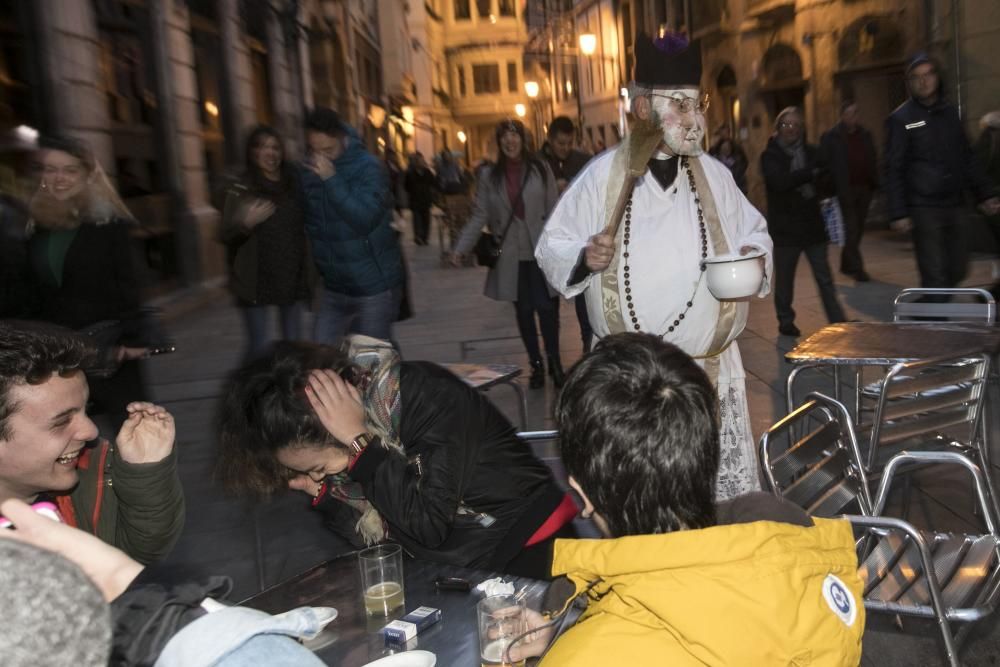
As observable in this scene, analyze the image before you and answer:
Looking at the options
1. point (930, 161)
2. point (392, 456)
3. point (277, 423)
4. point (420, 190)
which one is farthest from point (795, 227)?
point (420, 190)

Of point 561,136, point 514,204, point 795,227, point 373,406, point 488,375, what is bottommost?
point 488,375

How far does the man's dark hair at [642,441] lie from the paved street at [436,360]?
24 cm

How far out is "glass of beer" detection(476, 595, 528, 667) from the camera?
1.93 meters

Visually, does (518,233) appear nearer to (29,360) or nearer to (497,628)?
(29,360)

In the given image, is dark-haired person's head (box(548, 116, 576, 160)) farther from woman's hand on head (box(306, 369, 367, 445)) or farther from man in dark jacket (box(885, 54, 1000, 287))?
woman's hand on head (box(306, 369, 367, 445))

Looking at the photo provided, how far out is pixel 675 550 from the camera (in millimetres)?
1530

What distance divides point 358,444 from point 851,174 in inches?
372

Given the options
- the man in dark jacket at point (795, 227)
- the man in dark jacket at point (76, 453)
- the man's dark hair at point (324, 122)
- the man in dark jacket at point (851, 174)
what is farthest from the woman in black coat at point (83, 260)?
the man in dark jacket at point (851, 174)

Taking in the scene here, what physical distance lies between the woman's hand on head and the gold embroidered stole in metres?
1.16

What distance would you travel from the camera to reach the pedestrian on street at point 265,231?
5723 mm

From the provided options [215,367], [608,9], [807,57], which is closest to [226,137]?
[215,367]

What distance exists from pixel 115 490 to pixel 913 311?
3.70m

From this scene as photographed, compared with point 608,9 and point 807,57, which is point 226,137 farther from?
point 608,9

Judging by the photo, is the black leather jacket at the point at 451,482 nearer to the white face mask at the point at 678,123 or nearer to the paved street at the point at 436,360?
the paved street at the point at 436,360
